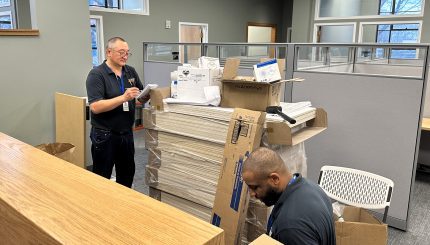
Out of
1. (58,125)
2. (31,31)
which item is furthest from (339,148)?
(31,31)

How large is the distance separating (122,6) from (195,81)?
15.8ft

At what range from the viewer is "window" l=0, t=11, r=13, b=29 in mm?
5914

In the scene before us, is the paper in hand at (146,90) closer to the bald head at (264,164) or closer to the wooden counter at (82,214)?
the bald head at (264,164)

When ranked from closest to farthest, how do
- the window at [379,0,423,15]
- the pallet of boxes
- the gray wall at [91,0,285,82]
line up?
1. the pallet of boxes
2. the gray wall at [91,0,285,82]
3. the window at [379,0,423,15]

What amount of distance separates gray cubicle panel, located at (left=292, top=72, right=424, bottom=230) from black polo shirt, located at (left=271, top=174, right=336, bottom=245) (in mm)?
1599

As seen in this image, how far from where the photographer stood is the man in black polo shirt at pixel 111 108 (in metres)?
2.27

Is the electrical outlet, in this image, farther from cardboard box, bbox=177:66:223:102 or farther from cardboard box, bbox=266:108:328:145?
cardboard box, bbox=266:108:328:145

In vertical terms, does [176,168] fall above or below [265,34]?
below

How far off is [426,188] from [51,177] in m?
3.73

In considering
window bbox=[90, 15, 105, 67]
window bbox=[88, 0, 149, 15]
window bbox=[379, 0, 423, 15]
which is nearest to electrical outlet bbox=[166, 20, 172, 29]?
window bbox=[88, 0, 149, 15]

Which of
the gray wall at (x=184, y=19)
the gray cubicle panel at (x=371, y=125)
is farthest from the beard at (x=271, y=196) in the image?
the gray wall at (x=184, y=19)

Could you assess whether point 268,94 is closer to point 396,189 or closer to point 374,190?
point 374,190

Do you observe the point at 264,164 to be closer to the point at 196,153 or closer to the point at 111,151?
the point at 196,153

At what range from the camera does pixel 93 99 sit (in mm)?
2266
